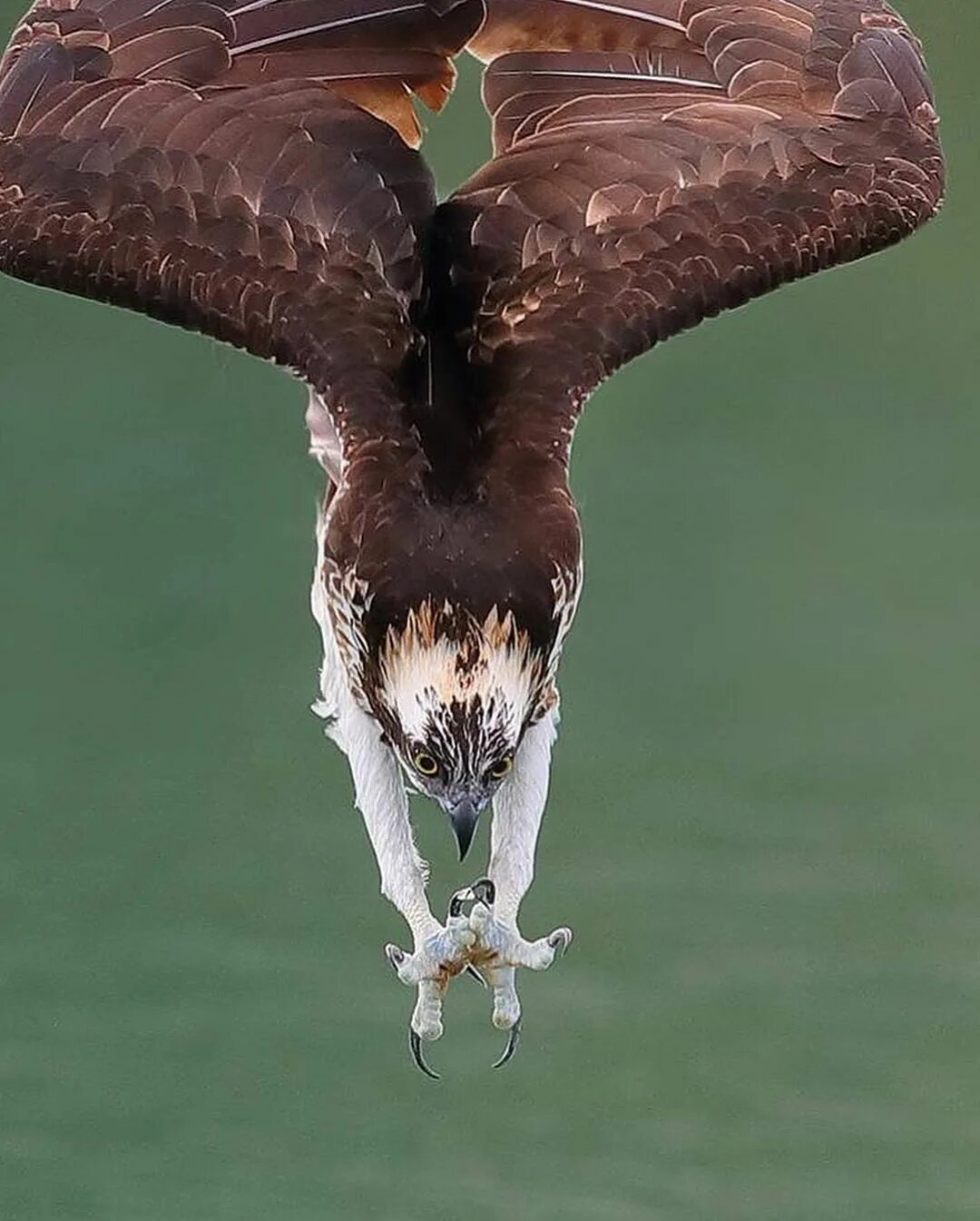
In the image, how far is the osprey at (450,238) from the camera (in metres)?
5.43

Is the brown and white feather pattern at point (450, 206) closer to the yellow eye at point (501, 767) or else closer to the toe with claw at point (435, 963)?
the yellow eye at point (501, 767)

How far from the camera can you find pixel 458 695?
17.4ft

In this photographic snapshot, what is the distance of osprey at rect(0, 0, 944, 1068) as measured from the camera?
5.43 metres

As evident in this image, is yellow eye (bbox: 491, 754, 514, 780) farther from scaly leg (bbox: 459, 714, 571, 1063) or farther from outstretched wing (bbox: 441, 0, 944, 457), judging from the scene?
outstretched wing (bbox: 441, 0, 944, 457)

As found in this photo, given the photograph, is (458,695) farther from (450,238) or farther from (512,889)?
(450,238)

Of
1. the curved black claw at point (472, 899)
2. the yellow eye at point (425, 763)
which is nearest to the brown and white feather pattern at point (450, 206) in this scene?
the yellow eye at point (425, 763)

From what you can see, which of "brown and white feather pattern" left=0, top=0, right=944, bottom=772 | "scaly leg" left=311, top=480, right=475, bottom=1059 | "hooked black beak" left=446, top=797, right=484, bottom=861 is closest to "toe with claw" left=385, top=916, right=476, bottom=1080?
"scaly leg" left=311, top=480, right=475, bottom=1059

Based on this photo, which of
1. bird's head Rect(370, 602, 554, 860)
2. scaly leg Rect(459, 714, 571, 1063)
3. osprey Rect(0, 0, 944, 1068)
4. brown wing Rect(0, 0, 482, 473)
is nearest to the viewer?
bird's head Rect(370, 602, 554, 860)

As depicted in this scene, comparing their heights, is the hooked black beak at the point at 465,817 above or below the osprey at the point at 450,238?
below

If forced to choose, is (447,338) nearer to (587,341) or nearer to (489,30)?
(587,341)

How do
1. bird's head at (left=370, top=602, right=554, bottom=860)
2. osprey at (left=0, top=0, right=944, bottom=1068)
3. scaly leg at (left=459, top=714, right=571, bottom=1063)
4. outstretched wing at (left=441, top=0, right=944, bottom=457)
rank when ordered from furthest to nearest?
1. outstretched wing at (left=441, top=0, right=944, bottom=457)
2. scaly leg at (left=459, top=714, right=571, bottom=1063)
3. osprey at (left=0, top=0, right=944, bottom=1068)
4. bird's head at (left=370, top=602, right=554, bottom=860)

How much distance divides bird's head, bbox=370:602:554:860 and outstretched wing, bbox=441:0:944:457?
479 millimetres

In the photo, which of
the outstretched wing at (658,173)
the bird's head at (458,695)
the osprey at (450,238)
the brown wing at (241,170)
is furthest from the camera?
the outstretched wing at (658,173)

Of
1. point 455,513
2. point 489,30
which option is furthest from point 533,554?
point 489,30
